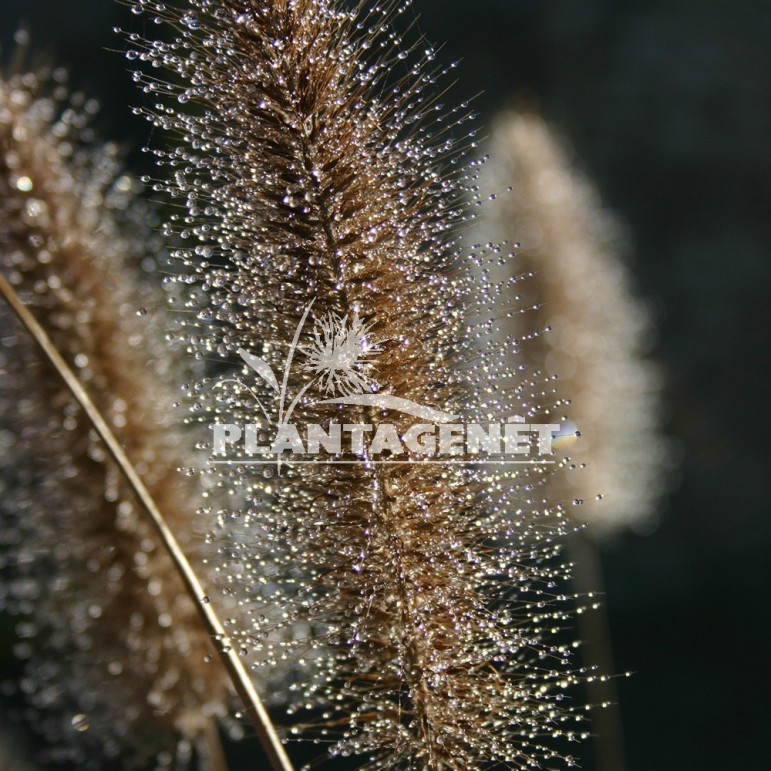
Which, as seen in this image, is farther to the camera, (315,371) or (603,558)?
(603,558)

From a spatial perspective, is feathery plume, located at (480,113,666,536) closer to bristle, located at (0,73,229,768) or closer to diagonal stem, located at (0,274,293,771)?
bristle, located at (0,73,229,768)

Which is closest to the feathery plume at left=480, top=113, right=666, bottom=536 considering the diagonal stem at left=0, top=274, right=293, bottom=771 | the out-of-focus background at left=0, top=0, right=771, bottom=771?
the diagonal stem at left=0, top=274, right=293, bottom=771

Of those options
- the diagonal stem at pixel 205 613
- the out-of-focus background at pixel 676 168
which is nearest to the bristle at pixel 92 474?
the diagonal stem at pixel 205 613

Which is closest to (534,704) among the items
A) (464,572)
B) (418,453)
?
(464,572)

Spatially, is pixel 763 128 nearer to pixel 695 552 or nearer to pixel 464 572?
pixel 695 552

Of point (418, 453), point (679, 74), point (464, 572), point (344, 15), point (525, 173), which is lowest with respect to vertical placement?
point (464, 572)

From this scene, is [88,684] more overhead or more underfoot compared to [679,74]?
more underfoot

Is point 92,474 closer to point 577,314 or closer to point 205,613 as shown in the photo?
point 205,613
